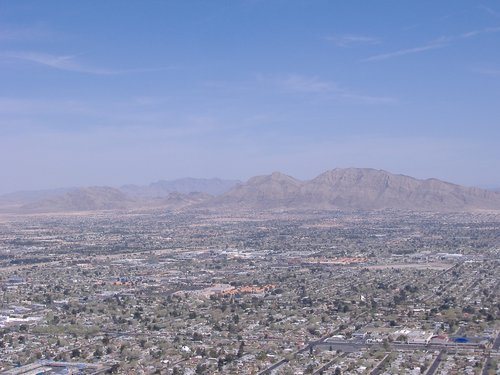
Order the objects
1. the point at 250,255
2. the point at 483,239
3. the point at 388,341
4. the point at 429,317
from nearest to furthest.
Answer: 1. the point at 388,341
2. the point at 429,317
3. the point at 250,255
4. the point at 483,239

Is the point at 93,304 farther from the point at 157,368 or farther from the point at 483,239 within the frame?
the point at 483,239

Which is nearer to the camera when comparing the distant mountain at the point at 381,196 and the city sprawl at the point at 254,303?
the city sprawl at the point at 254,303

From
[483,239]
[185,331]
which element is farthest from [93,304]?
[483,239]

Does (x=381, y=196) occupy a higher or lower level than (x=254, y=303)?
higher

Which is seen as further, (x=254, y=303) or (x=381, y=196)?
(x=381, y=196)

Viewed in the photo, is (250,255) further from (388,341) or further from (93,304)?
(388,341)

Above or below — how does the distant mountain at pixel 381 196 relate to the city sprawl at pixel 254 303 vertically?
above

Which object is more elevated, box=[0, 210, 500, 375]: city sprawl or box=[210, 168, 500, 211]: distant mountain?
box=[210, 168, 500, 211]: distant mountain

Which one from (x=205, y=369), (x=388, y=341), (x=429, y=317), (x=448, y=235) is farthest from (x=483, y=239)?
(x=205, y=369)

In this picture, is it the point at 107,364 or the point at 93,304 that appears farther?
the point at 93,304

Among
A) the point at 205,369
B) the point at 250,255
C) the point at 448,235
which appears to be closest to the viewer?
the point at 205,369

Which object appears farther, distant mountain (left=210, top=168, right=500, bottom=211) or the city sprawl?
distant mountain (left=210, top=168, right=500, bottom=211)
